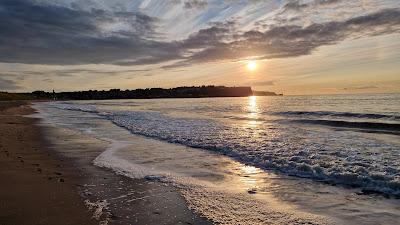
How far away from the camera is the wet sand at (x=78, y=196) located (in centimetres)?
596

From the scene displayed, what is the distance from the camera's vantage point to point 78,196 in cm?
732

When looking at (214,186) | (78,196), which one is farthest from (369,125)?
(78,196)

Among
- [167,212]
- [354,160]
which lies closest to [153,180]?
[167,212]

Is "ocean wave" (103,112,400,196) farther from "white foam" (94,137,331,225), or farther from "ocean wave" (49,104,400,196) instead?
"white foam" (94,137,331,225)

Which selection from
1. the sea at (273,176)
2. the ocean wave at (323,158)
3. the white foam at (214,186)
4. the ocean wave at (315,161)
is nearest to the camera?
the white foam at (214,186)

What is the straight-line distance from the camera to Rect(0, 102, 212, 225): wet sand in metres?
5.96

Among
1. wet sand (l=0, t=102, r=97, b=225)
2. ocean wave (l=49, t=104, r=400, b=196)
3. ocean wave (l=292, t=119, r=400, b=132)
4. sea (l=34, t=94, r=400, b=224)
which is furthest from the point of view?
ocean wave (l=292, t=119, r=400, b=132)

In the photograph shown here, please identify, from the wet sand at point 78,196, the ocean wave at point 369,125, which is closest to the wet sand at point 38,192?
the wet sand at point 78,196

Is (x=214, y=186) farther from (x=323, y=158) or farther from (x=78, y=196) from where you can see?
(x=323, y=158)

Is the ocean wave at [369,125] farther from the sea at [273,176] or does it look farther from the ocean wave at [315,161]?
the ocean wave at [315,161]

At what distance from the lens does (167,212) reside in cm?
643

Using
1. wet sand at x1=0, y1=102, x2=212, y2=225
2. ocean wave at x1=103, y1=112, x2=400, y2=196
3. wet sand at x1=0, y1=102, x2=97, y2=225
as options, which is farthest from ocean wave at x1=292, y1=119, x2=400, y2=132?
wet sand at x1=0, y1=102, x2=97, y2=225

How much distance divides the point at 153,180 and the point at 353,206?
14.8ft

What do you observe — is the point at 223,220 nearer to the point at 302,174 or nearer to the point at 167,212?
the point at 167,212
